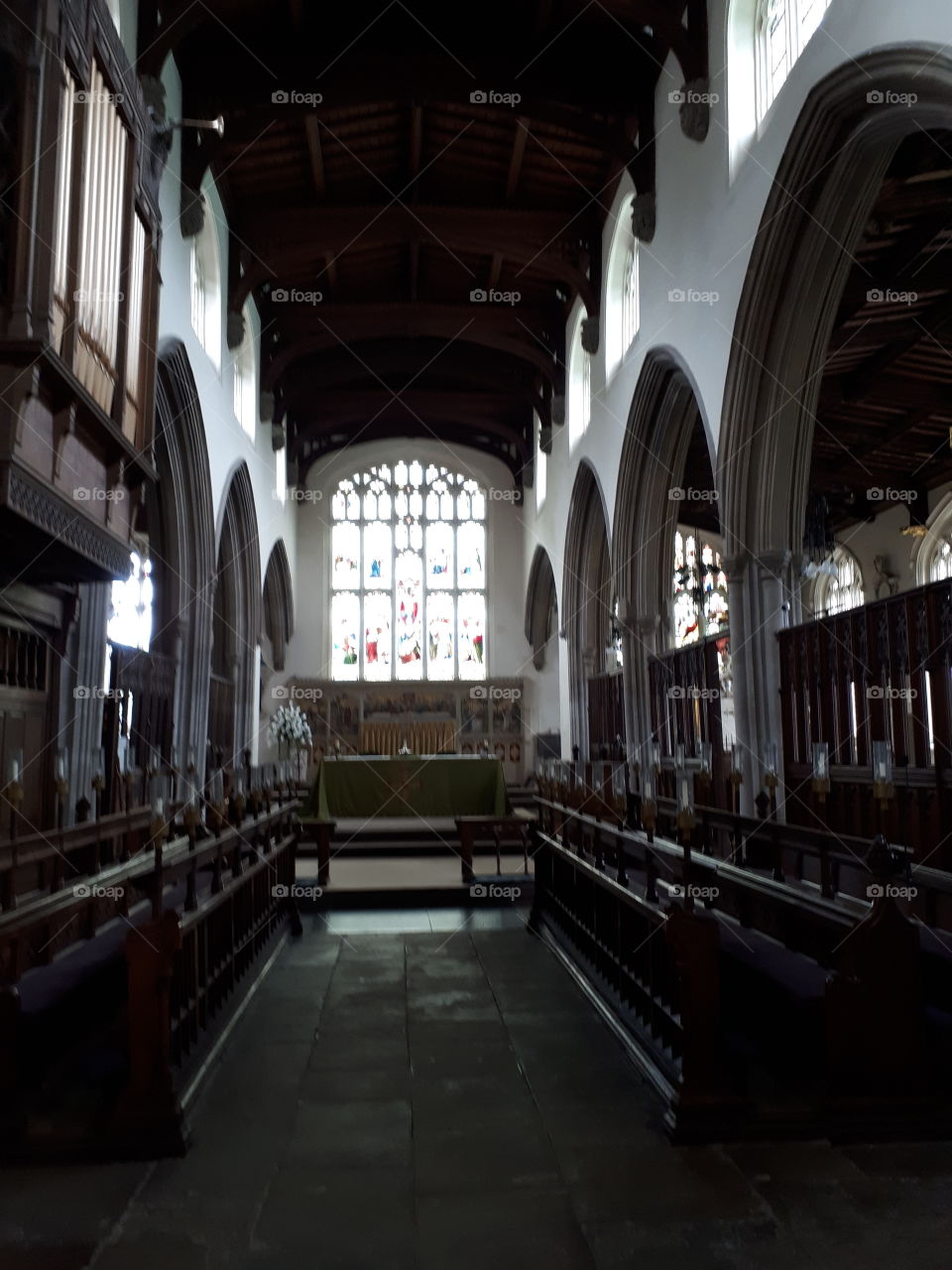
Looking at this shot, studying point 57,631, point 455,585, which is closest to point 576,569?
point 455,585

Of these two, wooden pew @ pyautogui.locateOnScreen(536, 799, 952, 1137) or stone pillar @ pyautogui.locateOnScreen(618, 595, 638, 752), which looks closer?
wooden pew @ pyautogui.locateOnScreen(536, 799, 952, 1137)

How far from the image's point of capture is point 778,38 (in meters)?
7.05

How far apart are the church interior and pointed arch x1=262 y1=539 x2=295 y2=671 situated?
66cm

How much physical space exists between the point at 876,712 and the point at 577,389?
29.1 ft

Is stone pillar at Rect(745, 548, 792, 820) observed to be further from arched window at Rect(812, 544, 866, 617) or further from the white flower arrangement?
arched window at Rect(812, 544, 866, 617)

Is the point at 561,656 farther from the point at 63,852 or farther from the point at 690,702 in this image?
the point at 63,852

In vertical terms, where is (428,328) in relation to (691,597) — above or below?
above

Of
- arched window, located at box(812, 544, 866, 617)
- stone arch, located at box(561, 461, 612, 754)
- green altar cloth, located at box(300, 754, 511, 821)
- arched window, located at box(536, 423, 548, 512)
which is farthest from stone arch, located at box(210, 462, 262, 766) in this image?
arched window, located at box(812, 544, 866, 617)

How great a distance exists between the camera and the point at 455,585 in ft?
62.4

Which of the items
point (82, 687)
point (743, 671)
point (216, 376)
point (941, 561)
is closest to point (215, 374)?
point (216, 376)

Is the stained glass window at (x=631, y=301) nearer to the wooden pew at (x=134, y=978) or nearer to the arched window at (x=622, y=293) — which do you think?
the arched window at (x=622, y=293)

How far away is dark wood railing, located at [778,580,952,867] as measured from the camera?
5523mm

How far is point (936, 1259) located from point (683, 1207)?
1.89ft

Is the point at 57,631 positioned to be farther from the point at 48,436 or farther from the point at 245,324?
the point at 245,324
